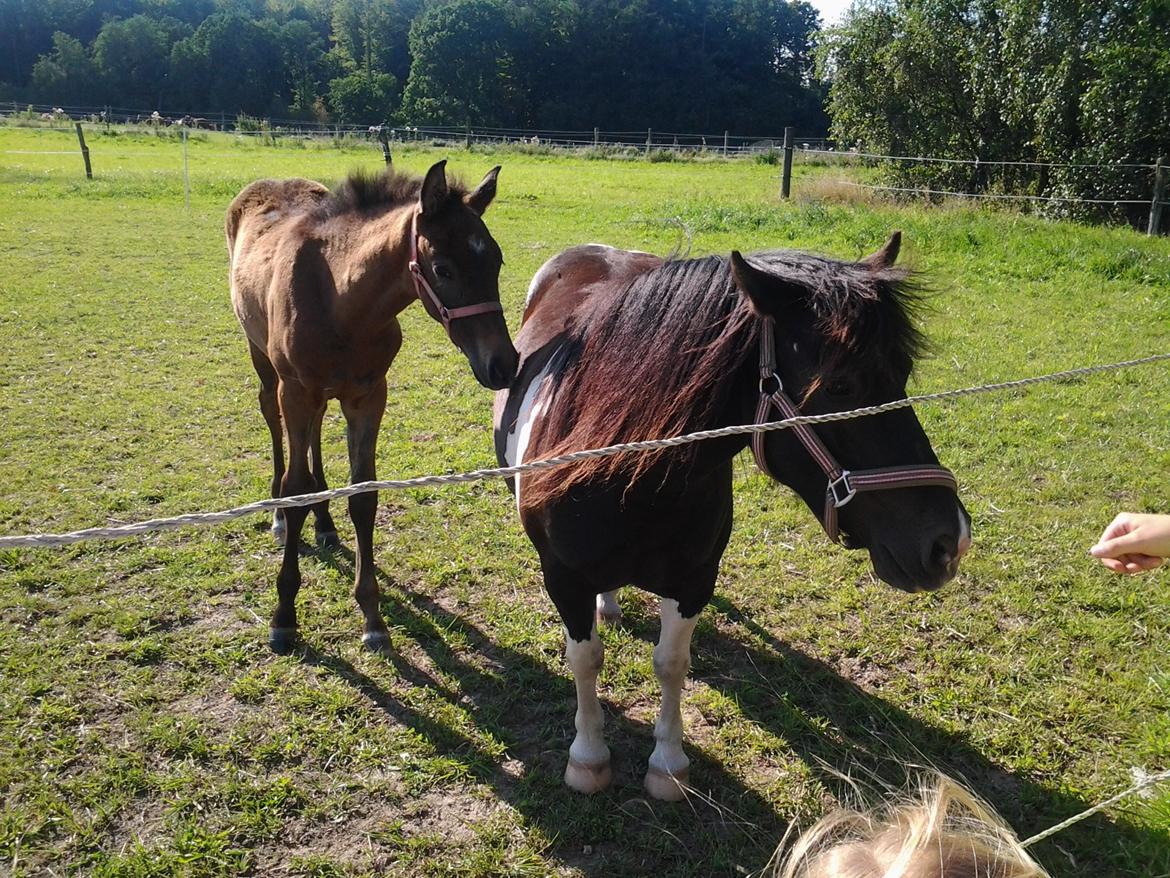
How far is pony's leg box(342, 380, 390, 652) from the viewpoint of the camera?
343 centimetres

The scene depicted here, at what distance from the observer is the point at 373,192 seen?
3535 mm

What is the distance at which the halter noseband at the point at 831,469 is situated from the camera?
5.74ft

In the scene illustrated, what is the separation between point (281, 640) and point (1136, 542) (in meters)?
3.21

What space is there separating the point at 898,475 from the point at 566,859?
163 cm

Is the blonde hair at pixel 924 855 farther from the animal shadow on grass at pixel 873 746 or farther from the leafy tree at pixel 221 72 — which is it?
the leafy tree at pixel 221 72

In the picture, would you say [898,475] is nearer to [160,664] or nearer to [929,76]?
[160,664]

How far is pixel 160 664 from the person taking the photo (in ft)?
10.7

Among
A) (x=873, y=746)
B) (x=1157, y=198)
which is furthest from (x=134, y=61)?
(x=873, y=746)

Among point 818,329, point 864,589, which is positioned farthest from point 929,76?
point 818,329

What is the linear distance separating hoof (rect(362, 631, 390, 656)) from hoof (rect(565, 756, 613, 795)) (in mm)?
1162

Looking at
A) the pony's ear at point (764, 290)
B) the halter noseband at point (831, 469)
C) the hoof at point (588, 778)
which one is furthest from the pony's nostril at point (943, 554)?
the hoof at point (588, 778)

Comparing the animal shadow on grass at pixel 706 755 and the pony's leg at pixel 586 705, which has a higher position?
the pony's leg at pixel 586 705

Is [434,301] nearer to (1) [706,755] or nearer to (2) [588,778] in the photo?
(2) [588,778]

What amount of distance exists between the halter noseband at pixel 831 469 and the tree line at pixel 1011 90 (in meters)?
14.1
